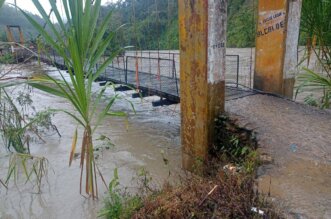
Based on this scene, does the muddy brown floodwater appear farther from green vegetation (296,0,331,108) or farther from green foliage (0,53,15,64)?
green vegetation (296,0,331,108)

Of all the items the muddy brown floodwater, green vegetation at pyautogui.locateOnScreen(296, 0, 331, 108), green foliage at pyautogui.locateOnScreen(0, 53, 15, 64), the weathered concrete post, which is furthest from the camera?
green foliage at pyautogui.locateOnScreen(0, 53, 15, 64)

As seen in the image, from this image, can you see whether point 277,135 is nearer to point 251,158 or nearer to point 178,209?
point 251,158

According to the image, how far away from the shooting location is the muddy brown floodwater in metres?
2.84

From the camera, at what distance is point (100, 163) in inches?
152

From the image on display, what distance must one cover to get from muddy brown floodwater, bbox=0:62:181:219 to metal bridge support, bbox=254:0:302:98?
1667 millimetres

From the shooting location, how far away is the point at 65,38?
1949 millimetres

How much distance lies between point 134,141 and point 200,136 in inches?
79.5

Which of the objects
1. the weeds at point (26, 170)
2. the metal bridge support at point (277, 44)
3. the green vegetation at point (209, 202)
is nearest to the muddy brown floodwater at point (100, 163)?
the weeds at point (26, 170)

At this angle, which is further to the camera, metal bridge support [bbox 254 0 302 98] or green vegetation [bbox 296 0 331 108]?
metal bridge support [bbox 254 0 302 98]

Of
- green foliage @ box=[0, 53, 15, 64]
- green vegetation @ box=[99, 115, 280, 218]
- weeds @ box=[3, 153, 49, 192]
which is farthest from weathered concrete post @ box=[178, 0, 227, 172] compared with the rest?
green foliage @ box=[0, 53, 15, 64]

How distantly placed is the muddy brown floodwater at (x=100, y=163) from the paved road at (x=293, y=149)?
118cm

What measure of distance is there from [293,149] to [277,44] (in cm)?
185

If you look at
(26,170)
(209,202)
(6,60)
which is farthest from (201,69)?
(6,60)

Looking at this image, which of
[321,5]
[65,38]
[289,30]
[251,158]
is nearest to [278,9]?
[289,30]
